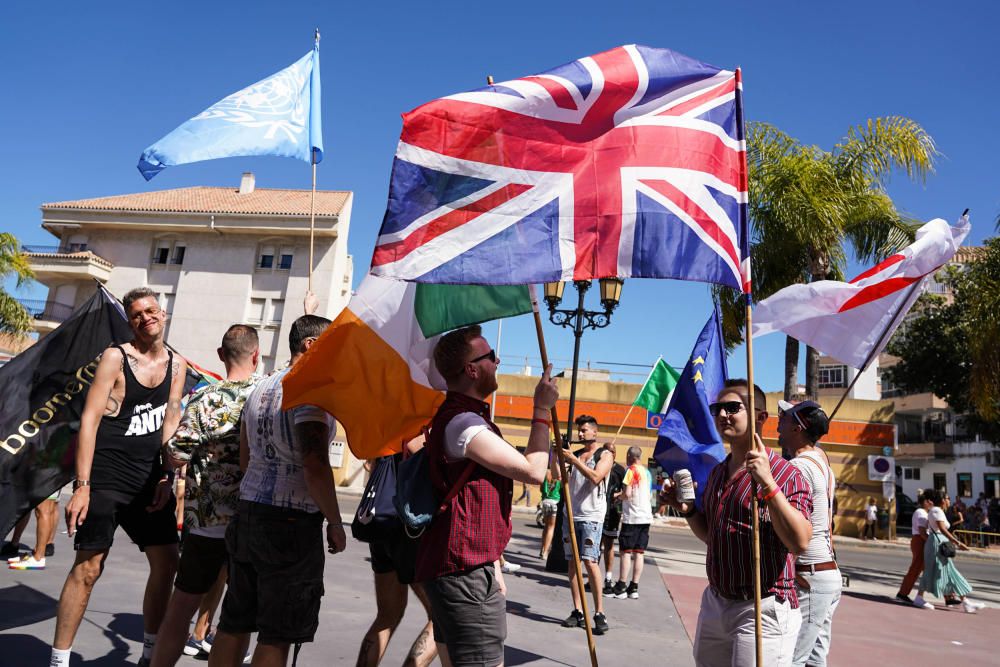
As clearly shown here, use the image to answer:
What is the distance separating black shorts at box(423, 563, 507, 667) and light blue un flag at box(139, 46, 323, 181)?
3.62m

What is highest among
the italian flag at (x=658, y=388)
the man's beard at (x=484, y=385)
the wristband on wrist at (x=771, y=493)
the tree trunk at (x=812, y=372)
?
the tree trunk at (x=812, y=372)

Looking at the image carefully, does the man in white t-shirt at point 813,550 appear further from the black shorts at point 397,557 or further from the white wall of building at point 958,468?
the white wall of building at point 958,468

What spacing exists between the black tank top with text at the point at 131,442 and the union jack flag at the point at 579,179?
203cm

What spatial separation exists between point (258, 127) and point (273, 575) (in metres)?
3.53

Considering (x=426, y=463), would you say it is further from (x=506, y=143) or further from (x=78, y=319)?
(x=78, y=319)

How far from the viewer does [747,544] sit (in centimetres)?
307

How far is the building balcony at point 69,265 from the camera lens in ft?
124

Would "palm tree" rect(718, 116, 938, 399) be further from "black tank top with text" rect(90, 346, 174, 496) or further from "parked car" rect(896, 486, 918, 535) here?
"parked car" rect(896, 486, 918, 535)

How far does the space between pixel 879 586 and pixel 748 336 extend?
12.9 metres

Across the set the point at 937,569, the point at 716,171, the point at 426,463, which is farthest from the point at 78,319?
the point at 937,569

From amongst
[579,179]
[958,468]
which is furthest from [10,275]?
[958,468]

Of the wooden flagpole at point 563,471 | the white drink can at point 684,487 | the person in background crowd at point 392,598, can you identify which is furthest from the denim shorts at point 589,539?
the white drink can at point 684,487

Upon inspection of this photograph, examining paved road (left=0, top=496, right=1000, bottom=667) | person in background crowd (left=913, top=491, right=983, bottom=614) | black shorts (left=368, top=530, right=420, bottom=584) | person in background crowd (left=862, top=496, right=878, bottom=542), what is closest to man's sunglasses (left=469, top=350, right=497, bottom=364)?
black shorts (left=368, top=530, right=420, bottom=584)

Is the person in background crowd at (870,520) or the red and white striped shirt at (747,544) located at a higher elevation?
the red and white striped shirt at (747,544)
